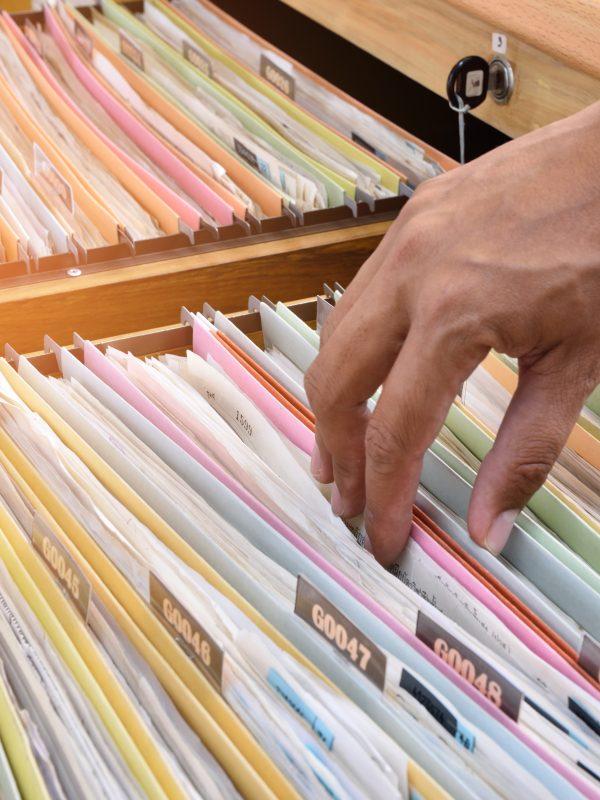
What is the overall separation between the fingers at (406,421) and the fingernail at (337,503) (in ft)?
0.19

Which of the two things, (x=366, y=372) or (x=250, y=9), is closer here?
(x=366, y=372)

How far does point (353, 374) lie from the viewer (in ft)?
2.85

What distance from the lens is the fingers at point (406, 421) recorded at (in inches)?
31.2

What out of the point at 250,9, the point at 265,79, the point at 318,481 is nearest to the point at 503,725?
the point at 318,481

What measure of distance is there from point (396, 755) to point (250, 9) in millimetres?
2145

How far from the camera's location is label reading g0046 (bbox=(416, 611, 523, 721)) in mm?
751

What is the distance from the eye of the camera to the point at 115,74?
194cm

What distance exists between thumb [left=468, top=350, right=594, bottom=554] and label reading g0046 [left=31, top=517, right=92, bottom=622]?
32 centimetres

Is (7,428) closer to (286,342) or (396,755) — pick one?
(286,342)

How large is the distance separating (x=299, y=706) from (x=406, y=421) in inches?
8.5

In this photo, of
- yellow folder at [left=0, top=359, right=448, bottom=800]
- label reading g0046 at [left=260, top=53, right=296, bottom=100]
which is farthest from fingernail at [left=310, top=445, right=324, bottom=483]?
label reading g0046 at [left=260, top=53, right=296, bottom=100]

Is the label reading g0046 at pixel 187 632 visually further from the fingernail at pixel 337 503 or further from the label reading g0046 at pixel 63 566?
the fingernail at pixel 337 503

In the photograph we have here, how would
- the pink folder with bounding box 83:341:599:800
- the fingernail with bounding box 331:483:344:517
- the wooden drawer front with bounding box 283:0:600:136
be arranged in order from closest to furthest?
1. the pink folder with bounding box 83:341:599:800
2. the fingernail with bounding box 331:483:344:517
3. the wooden drawer front with bounding box 283:0:600:136

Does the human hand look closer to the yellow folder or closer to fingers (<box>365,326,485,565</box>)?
fingers (<box>365,326,485,565</box>)
